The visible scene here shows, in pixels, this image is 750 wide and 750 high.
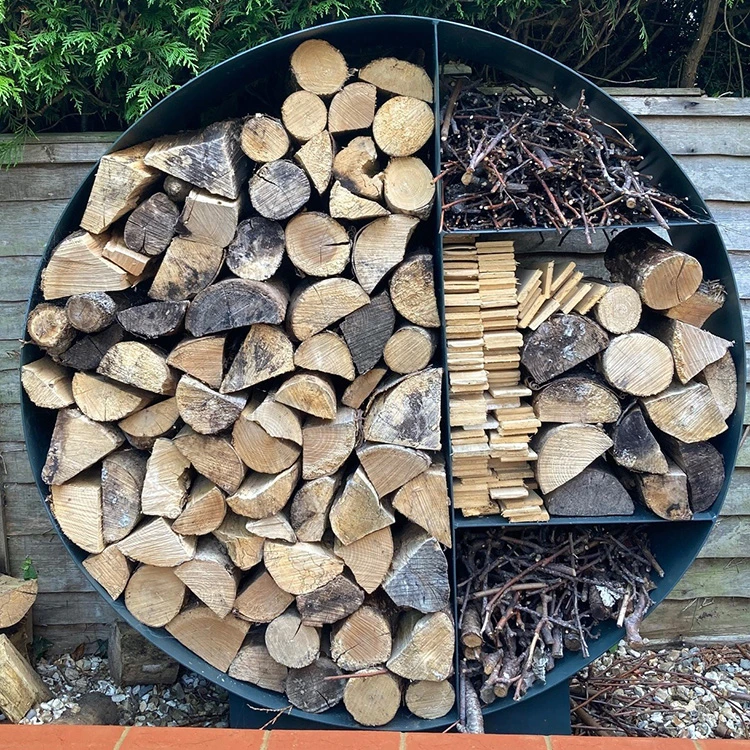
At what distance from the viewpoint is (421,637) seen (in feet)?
7.91

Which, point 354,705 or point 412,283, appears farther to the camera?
point 354,705

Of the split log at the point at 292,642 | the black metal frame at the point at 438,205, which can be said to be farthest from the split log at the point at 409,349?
the split log at the point at 292,642

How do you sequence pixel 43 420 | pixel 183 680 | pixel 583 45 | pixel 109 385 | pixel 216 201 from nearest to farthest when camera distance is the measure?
pixel 216 201 → pixel 109 385 → pixel 43 420 → pixel 583 45 → pixel 183 680

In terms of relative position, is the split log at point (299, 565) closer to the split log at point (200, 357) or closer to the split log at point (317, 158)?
the split log at point (200, 357)

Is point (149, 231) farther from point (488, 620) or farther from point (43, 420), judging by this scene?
point (488, 620)

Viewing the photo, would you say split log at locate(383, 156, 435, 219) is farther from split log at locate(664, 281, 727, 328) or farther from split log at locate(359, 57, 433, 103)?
split log at locate(664, 281, 727, 328)

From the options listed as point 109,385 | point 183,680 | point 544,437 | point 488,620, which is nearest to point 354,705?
point 488,620

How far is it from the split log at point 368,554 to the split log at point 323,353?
583 mm

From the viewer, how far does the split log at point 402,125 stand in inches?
88.4

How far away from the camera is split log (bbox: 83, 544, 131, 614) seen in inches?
95.6

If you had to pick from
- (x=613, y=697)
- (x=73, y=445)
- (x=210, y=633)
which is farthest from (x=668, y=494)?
(x=73, y=445)

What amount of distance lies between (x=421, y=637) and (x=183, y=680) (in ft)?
4.17

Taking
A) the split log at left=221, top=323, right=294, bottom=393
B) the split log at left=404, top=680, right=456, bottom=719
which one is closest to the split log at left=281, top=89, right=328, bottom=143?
the split log at left=221, top=323, right=294, bottom=393

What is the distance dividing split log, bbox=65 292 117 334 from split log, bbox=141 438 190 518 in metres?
0.44
